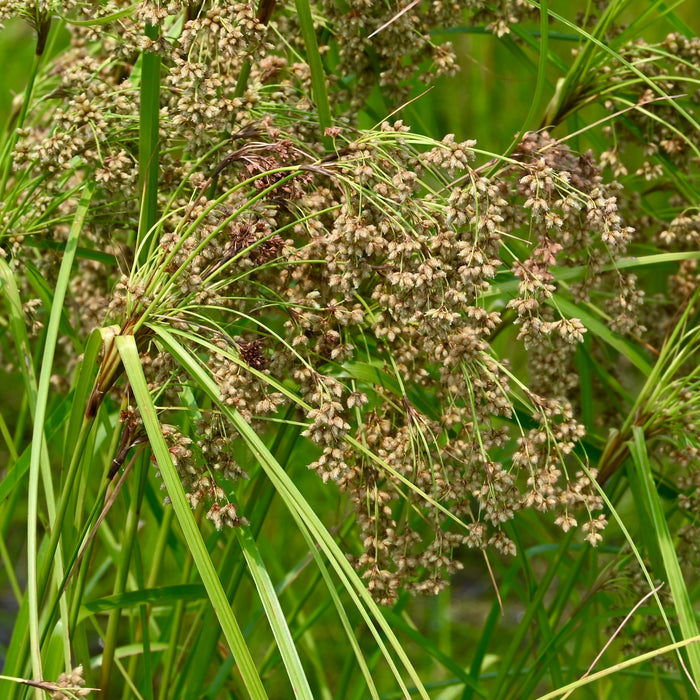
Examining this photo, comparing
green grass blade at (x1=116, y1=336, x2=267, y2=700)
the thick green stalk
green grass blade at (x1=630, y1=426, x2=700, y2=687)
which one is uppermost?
the thick green stalk

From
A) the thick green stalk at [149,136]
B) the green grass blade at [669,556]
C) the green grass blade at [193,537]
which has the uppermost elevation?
the thick green stalk at [149,136]

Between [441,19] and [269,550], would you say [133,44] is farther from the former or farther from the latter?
[269,550]

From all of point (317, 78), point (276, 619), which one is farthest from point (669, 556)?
→ point (317, 78)

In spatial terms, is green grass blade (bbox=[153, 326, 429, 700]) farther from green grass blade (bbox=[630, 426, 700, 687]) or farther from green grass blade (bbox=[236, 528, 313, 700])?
green grass blade (bbox=[630, 426, 700, 687])

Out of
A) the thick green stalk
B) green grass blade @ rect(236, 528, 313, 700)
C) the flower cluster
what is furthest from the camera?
the thick green stalk

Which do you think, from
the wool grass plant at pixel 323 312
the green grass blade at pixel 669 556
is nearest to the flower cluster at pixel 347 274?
the wool grass plant at pixel 323 312

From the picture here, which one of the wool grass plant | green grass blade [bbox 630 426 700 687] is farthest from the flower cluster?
green grass blade [bbox 630 426 700 687]

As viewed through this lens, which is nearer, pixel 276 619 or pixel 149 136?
pixel 276 619

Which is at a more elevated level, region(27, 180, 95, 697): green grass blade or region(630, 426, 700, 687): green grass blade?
region(27, 180, 95, 697): green grass blade

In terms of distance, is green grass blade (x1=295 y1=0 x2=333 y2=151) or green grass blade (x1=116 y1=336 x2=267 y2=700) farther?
green grass blade (x1=295 y1=0 x2=333 y2=151)

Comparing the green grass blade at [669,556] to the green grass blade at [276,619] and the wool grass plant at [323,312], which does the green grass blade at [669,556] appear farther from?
the green grass blade at [276,619]

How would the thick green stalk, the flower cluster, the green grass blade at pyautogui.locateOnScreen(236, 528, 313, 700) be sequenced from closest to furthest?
the green grass blade at pyautogui.locateOnScreen(236, 528, 313, 700), the flower cluster, the thick green stalk

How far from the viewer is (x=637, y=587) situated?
1289mm

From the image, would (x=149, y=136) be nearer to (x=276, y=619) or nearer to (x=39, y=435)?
(x=39, y=435)
